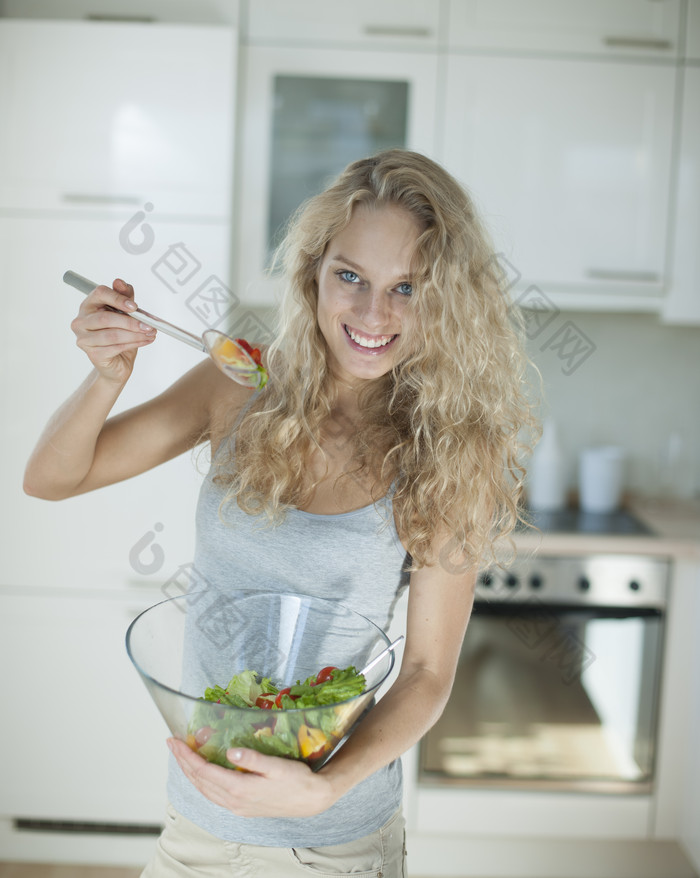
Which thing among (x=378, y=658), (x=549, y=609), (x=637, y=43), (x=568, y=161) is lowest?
(x=549, y=609)

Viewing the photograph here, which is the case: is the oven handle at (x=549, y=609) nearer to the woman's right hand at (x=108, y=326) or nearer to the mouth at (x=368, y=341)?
the mouth at (x=368, y=341)

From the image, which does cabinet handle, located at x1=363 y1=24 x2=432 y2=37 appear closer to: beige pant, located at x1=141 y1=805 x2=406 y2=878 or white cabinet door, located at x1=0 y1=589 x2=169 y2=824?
white cabinet door, located at x1=0 y1=589 x2=169 y2=824

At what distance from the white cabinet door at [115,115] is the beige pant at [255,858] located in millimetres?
1498

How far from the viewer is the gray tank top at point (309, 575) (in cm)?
105

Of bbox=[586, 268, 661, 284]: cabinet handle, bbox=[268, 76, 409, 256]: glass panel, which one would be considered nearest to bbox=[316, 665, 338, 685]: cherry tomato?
bbox=[268, 76, 409, 256]: glass panel

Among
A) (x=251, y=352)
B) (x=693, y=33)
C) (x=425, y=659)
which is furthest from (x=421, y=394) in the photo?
(x=693, y=33)

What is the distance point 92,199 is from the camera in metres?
2.10

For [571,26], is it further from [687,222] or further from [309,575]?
[309,575]

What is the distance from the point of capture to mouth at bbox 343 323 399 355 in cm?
111

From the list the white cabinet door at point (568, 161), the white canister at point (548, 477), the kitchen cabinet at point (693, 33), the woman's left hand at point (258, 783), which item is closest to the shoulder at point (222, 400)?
the woman's left hand at point (258, 783)

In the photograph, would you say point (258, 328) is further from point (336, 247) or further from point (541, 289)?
point (336, 247)

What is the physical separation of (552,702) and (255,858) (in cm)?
140

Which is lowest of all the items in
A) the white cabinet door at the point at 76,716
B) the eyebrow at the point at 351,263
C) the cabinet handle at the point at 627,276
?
the white cabinet door at the point at 76,716

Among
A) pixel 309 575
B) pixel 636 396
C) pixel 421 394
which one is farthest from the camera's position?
pixel 636 396
